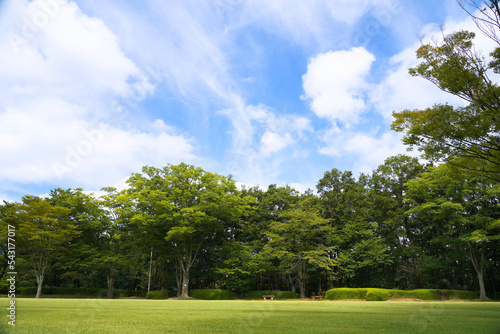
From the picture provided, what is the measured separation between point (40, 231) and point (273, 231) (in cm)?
2131

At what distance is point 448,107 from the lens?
895 centimetres

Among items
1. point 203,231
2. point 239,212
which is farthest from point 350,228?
point 203,231

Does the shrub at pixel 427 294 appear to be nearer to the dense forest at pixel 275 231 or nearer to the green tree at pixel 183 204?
the dense forest at pixel 275 231

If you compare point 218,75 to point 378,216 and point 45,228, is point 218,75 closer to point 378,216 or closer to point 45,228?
point 45,228

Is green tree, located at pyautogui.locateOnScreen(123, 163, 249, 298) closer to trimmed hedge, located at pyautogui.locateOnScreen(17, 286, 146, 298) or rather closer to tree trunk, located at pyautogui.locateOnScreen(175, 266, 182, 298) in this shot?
tree trunk, located at pyautogui.locateOnScreen(175, 266, 182, 298)

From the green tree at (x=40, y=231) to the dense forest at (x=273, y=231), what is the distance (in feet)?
0.39

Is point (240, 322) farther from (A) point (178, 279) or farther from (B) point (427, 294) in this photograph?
(A) point (178, 279)

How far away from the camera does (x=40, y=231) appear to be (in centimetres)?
2662

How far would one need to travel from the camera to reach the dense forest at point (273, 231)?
27.6 m

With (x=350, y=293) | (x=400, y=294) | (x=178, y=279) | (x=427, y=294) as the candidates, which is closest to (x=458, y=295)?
(x=427, y=294)

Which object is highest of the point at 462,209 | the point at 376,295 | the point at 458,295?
the point at 462,209

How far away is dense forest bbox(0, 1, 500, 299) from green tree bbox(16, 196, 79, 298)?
0.12 meters

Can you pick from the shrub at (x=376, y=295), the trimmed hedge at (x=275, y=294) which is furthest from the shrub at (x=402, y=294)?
the trimmed hedge at (x=275, y=294)

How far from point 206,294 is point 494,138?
25.4m
